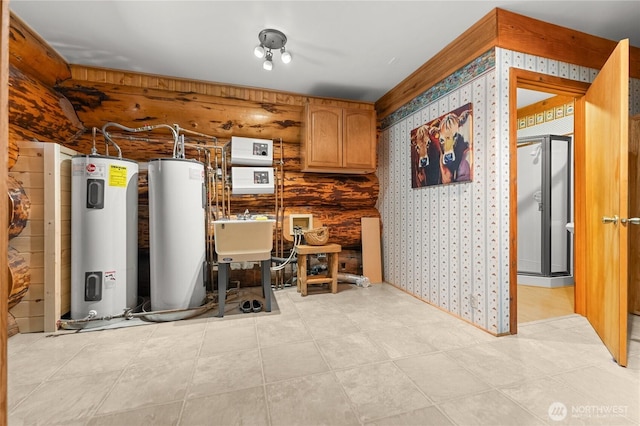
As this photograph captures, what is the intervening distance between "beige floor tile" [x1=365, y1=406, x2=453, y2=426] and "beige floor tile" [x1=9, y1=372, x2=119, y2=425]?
4.79 ft

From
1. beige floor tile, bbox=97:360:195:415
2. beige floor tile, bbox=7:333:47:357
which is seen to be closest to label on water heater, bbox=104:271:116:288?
beige floor tile, bbox=7:333:47:357

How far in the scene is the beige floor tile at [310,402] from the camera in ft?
4.20

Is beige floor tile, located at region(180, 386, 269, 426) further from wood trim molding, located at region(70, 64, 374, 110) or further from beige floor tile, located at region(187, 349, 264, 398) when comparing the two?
wood trim molding, located at region(70, 64, 374, 110)

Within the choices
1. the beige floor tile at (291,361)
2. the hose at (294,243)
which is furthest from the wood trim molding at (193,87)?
the beige floor tile at (291,361)

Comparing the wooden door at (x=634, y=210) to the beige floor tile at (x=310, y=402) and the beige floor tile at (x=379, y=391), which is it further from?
the beige floor tile at (x=310, y=402)

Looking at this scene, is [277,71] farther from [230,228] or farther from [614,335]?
[614,335]

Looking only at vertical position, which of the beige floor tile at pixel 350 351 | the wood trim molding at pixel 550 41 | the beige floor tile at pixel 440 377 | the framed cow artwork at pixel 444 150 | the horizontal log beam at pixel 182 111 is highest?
the wood trim molding at pixel 550 41

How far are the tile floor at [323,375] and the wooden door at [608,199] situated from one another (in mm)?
220

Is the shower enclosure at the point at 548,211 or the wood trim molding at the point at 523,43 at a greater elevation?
the wood trim molding at the point at 523,43

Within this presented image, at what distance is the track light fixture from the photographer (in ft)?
7.70

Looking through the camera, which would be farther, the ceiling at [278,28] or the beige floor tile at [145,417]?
the ceiling at [278,28]

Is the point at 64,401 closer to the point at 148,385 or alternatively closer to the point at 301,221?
the point at 148,385

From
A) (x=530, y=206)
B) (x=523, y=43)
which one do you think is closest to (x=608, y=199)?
(x=523, y=43)

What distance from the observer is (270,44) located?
2467 millimetres
